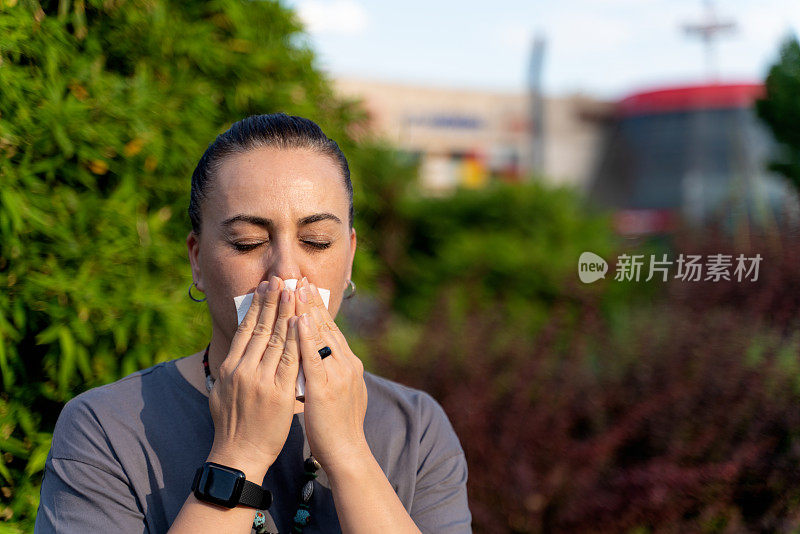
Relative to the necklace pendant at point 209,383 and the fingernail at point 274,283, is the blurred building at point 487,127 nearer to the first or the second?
the necklace pendant at point 209,383

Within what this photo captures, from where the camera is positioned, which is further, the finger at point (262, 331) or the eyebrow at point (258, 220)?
the eyebrow at point (258, 220)

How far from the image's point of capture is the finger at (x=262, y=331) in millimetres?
1664

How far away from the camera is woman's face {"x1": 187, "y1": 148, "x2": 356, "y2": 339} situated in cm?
182

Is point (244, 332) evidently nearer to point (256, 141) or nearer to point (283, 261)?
point (283, 261)

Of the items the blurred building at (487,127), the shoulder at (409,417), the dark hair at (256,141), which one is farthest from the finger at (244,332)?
the blurred building at (487,127)

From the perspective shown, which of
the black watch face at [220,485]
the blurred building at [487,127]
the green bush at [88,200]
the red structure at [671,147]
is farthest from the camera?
the red structure at [671,147]

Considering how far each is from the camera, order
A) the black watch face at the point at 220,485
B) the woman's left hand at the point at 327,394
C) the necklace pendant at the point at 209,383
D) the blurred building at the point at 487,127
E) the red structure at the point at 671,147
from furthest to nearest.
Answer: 1. the red structure at the point at 671,147
2. the blurred building at the point at 487,127
3. the necklace pendant at the point at 209,383
4. the woman's left hand at the point at 327,394
5. the black watch face at the point at 220,485

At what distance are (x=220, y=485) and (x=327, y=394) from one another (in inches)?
11.8

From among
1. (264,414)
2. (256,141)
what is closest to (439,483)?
(264,414)

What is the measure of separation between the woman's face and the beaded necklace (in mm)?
286

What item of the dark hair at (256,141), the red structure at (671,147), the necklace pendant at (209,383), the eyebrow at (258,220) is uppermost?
the red structure at (671,147)

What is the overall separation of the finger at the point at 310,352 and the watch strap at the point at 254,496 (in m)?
0.25

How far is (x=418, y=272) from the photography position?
8.79 m

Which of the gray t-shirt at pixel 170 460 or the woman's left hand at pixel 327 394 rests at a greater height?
the woman's left hand at pixel 327 394
